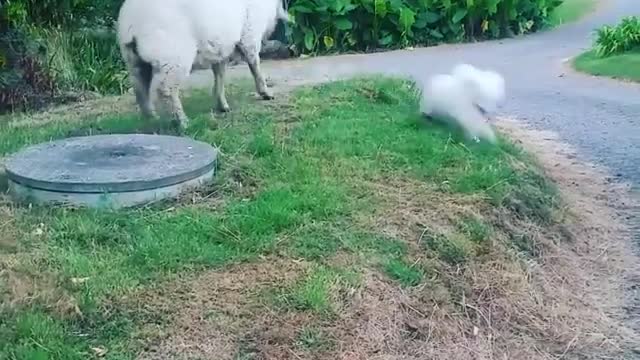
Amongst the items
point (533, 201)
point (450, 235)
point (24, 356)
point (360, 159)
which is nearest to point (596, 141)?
point (533, 201)

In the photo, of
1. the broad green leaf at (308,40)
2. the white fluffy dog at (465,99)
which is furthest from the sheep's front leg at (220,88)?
the broad green leaf at (308,40)

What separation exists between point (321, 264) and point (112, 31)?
6.74 metres

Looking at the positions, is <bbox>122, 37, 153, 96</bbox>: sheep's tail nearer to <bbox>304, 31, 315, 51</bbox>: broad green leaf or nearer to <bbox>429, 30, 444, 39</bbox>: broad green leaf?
<bbox>304, 31, 315, 51</bbox>: broad green leaf

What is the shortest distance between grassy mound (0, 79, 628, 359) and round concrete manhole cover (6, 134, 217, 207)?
0.38 ft

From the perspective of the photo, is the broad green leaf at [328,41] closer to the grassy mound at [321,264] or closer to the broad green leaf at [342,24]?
the broad green leaf at [342,24]

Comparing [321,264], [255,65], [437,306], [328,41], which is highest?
[255,65]

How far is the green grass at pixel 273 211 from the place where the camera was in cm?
425

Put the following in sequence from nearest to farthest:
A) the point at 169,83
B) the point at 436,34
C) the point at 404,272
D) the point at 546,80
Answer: the point at 404,272
the point at 169,83
the point at 546,80
the point at 436,34

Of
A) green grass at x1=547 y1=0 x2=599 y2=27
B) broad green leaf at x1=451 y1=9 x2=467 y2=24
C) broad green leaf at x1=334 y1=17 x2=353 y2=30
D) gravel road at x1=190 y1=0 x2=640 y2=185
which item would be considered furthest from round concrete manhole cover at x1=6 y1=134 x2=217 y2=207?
green grass at x1=547 y1=0 x2=599 y2=27

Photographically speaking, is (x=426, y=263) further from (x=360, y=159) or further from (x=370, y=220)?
(x=360, y=159)

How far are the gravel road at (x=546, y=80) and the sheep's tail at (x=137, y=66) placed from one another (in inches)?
90.2

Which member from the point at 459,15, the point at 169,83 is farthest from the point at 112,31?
the point at 459,15

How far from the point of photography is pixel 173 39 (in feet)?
20.6

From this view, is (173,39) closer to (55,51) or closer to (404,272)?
(404,272)
